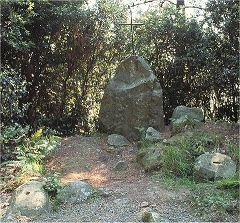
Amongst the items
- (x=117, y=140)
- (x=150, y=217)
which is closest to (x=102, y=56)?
(x=117, y=140)

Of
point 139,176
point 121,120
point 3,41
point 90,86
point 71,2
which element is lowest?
point 139,176

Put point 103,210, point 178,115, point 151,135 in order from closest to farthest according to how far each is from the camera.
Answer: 1. point 103,210
2. point 151,135
3. point 178,115

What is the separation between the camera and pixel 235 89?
8.23 metres

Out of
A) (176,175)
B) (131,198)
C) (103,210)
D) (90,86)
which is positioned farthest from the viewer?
(90,86)

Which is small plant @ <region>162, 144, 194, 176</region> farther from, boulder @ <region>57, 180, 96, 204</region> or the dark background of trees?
the dark background of trees

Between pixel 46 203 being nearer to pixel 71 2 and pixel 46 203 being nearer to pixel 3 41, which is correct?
pixel 3 41

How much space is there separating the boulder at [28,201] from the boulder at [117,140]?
280cm

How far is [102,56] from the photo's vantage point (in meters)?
9.18

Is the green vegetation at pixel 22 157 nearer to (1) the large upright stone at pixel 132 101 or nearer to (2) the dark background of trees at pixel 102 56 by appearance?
(2) the dark background of trees at pixel 102 56

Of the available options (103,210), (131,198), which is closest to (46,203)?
(103,210)

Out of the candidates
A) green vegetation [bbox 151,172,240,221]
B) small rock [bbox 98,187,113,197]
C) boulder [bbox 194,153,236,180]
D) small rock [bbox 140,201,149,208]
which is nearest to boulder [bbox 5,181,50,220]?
small rock [bbox 98,187,113,197]

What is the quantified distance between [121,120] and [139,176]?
2.29m

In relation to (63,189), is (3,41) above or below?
above

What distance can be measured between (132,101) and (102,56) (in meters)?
1.98
